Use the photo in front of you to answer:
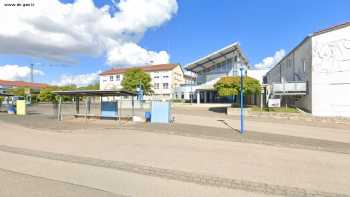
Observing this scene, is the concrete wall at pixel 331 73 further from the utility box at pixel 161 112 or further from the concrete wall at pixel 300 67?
the utility box at pixel 161 112

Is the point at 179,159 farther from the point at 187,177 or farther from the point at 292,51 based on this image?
the point at 292,51

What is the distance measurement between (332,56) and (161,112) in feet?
47.2

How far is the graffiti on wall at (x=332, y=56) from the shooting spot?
1838cm

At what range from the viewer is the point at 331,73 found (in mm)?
19062

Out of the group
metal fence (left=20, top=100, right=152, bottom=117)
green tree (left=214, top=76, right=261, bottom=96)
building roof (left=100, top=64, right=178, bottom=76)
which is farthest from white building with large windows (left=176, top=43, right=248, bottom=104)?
building roof (left=100, top=64, right=178, bottom=76)

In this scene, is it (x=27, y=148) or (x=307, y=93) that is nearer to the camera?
(x=27, y=148)

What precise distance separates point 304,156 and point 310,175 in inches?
84.8

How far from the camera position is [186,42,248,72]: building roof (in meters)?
41.8

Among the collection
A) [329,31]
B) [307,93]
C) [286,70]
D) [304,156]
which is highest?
[329,31]

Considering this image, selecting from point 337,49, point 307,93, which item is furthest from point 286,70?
point 337,49

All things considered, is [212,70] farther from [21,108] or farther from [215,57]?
[21,108]

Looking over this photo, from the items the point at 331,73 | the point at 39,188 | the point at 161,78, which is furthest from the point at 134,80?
the point at 39,188

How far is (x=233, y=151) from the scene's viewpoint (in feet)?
26.2

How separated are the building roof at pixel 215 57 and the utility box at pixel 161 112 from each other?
28677 mm
